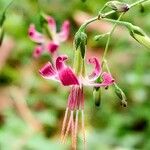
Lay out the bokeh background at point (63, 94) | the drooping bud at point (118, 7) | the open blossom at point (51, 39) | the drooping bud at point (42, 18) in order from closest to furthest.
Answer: the drooping bud at point (118, 7)
the drooping bud at point (42, 18)
the open blossom at point (51, 39)
the bokeh background at point (63, 94)

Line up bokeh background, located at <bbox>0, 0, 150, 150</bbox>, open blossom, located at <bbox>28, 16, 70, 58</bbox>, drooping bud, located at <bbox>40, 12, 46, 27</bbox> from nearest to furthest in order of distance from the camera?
drooping bud, located at <bbox>40, 12, 46, 27</bbox> < open blossom, located at <bbox>28, 16, 70, 58</bbox> < bokeh background, located at <bbox>0, 0, 150, 150</bbox>

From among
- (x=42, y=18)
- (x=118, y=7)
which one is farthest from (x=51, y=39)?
(x=118, y=7)

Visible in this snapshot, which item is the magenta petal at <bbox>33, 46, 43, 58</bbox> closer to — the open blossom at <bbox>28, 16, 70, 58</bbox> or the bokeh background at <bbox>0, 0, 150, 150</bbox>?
the open blossom at <bbox>28, 16, 70, 58</bbox>

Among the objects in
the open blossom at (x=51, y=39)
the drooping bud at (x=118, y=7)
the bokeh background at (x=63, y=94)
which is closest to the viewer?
the drooping bud at (x=118, y=7)

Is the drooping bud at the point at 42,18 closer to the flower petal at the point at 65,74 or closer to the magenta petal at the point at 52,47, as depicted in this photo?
the magenta petal at the point at 52,47

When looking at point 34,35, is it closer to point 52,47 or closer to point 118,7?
point 52,47

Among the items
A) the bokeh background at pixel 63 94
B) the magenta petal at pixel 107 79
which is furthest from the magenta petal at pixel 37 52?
the bokeh background at pixel 63 94

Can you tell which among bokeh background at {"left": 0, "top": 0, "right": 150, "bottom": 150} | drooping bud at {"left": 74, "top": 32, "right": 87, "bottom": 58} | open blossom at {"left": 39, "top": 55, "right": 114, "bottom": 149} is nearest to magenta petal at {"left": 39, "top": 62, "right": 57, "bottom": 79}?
open blossom at {"left": 39, "top": 55, "right": 114, "bottom": 149}

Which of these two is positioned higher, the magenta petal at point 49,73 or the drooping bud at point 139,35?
the drooping bud at point 139,35

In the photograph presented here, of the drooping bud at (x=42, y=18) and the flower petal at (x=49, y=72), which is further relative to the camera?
the drooping bud at (x=42, y=18)
